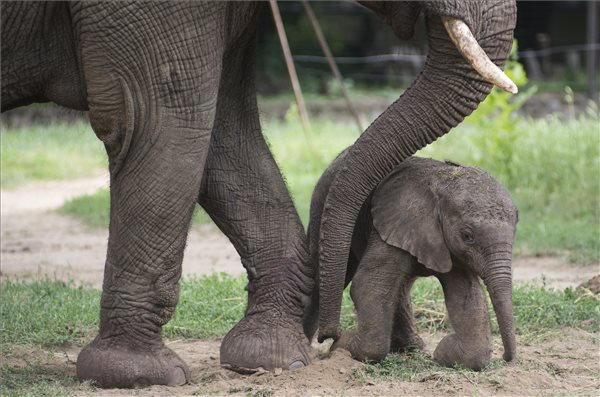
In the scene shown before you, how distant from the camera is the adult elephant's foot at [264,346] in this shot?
5.37m

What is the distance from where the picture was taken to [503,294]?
492 cm

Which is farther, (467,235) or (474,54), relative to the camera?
(467,235)

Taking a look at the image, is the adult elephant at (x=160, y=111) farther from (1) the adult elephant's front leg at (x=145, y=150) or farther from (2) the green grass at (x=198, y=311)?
(2) the green grass at (x=198, y=311)

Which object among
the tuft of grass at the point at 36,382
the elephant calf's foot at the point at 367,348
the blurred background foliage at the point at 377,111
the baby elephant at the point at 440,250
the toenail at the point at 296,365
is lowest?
the tuft of grass at the point at 36,382

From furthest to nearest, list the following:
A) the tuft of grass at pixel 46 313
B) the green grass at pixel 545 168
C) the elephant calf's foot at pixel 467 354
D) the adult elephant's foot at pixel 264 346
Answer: the green grass at pixel 545 168
the tuft of grass at pixel 46 313
the adult elephant's foot at pixel 264 346
the elephant calf's foot at pixel 467 354

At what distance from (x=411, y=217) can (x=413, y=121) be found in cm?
48

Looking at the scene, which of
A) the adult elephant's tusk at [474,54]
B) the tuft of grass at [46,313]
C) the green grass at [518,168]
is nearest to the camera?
the adult elephant's tusk at [474,54]

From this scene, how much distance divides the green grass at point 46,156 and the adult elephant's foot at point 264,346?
7412 mm

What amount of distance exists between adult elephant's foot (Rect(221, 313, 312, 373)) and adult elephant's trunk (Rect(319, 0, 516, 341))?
22cm

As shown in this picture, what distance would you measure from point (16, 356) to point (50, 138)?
9.89 m

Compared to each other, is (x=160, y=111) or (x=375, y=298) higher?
(x=160, y=111)

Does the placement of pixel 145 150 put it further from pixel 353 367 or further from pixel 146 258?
pixel 353 367

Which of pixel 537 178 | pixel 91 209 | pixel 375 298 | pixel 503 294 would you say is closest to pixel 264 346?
pixel 375 298

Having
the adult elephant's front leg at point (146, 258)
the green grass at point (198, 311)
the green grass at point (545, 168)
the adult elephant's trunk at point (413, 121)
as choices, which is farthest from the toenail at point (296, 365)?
the green grass at point (545, 168)
